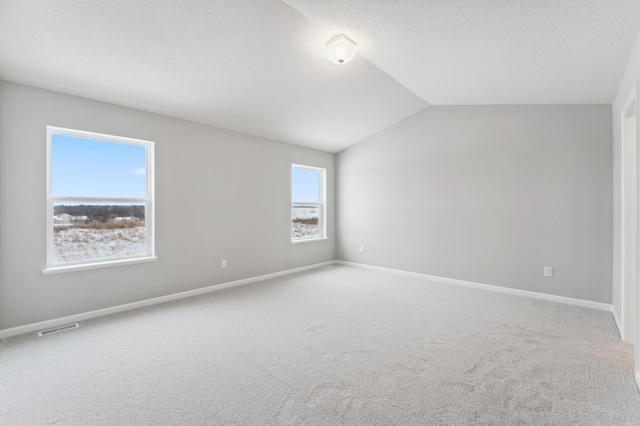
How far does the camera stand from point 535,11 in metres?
2.05

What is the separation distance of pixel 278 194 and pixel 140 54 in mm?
2872

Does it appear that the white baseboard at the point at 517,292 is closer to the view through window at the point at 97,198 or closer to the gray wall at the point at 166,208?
the gray wall at the point at 166,208

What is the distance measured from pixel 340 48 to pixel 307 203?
10.9 ft

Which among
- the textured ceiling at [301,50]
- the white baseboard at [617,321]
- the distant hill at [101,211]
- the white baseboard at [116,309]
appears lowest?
the white baseboard at [617,321]

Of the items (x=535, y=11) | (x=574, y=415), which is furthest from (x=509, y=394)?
(x=535, y=11)

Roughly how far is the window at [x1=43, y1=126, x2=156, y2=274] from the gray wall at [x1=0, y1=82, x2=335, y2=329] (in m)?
0.11

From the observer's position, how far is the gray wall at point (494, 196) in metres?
3.60

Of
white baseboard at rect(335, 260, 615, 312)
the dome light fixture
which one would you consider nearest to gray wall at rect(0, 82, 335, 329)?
white baseboard at rect(335, 260, 615, 312)

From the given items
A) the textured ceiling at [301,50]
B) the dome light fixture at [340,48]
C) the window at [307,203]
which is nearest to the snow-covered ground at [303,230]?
the window at [307,203]

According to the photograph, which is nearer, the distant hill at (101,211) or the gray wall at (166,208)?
the gray wall at (166,208)

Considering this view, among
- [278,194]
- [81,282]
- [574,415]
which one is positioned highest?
[278,194]

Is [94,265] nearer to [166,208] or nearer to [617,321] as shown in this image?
[166,208]

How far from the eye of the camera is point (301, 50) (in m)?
2.97

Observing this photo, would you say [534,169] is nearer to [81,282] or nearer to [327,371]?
[327,371]
